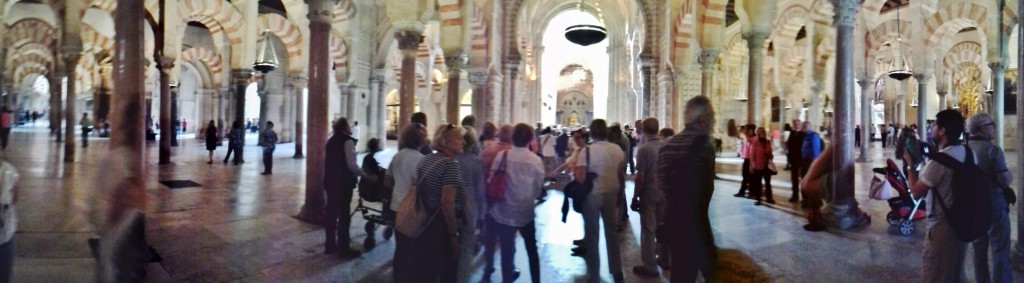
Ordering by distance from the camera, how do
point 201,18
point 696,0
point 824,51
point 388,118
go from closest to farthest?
point 696,0, point 201,18, point 824,51, point 388,118

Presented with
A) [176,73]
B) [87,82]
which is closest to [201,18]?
[176,73]

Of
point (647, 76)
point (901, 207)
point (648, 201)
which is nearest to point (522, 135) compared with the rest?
point (648, 201)

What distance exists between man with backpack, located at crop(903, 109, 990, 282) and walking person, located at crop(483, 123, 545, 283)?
72.0 inches

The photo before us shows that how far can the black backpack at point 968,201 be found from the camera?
7.76 feet

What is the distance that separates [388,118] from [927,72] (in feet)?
75.0

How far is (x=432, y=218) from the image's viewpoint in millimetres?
2424

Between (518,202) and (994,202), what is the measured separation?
8.07ft

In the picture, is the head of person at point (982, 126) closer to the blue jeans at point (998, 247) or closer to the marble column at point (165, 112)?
the blue jeans at point (998, 247)

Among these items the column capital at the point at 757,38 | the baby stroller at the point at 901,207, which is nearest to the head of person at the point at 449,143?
the baby stroller at the point at 901,207

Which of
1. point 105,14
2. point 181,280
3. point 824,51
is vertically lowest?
point 181,280

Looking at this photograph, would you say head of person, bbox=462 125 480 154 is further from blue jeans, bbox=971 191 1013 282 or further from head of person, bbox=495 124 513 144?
blue jeans, bbox=971 191 1013 282

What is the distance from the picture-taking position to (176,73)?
50.3 feet

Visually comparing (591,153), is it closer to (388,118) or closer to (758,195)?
(758,195)

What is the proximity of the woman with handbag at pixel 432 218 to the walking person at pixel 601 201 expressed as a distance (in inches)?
35.0
